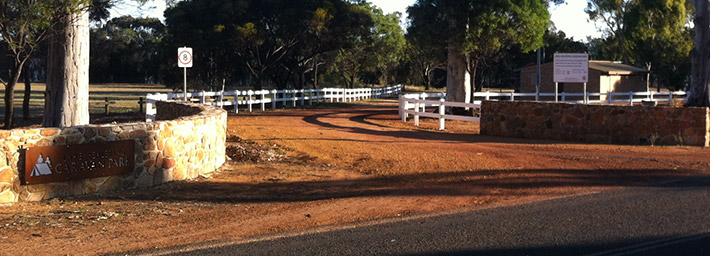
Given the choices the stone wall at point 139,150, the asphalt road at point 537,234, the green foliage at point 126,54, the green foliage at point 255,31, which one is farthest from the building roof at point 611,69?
the green foliage at point 126,54

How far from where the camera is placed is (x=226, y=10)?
1561 inches

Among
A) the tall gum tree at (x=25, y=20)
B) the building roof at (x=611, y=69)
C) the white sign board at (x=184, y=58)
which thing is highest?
the building roof at (x=611, y=69)

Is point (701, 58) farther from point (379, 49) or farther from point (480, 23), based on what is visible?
point (379, 49)

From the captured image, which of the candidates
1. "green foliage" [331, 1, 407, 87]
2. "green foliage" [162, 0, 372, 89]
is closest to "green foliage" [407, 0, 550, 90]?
"green foliage" [162, 0, 372, 89]

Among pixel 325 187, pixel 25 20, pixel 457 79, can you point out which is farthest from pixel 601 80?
pixel 325 187

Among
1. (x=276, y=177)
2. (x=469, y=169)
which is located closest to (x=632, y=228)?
(x=469, y=169)

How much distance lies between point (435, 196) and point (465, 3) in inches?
701

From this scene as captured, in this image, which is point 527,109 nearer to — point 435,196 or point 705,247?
point 435,196

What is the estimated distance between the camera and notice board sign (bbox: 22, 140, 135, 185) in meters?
9.84

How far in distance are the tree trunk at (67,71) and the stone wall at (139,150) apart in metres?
4.11

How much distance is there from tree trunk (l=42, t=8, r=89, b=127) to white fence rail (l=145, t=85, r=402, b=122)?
4.64m

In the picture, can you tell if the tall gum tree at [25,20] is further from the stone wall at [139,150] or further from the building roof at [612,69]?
the building roof at [612,69]

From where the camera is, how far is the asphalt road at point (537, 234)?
7426mm

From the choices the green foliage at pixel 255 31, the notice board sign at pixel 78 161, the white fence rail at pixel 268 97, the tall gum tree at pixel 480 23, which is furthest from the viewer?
the green foliage at pixel 255 31
